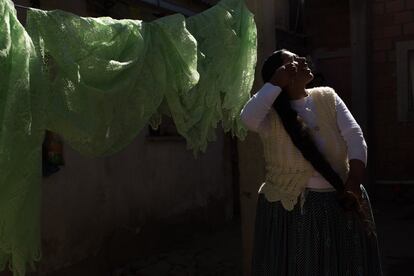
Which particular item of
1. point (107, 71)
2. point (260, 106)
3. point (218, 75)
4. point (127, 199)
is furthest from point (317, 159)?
point (127, 199)

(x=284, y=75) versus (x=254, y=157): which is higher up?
(x=284, y=75)

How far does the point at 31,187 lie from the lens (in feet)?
6.97

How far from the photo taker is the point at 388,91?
32.9ft

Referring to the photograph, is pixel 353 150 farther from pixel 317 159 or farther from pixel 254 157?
pixel 254 157

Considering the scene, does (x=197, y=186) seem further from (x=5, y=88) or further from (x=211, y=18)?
(x=5, y=88)

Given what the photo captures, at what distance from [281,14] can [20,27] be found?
915cm

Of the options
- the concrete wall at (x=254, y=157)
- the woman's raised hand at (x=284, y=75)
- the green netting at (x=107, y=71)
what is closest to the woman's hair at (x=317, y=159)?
the woman's raised hand at (x=284, y=75)

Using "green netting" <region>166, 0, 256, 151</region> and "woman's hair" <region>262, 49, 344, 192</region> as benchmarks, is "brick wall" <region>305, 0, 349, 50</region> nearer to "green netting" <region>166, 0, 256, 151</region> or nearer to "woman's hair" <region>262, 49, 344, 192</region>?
"green netting" <region>166, 0, 256, 151</region>

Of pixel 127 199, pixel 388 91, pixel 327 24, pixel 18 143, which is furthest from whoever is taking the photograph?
pixel 327 24

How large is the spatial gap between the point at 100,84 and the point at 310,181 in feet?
3.67

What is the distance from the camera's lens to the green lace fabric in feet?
6.78

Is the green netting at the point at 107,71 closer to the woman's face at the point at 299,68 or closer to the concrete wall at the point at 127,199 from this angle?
the woman's face at the point at 299,68

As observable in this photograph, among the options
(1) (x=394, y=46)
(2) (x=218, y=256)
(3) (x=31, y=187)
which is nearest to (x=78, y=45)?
(3) (x=31, y=187)

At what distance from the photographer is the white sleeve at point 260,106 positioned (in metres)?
2.84
